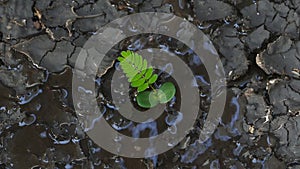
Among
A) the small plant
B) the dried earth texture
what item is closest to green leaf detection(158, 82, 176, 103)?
the small plant

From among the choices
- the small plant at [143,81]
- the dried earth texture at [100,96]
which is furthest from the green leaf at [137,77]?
the dried earth texture at [100,96]

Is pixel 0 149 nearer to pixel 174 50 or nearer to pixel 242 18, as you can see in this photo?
pixel 174 50

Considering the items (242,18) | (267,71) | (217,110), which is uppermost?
(242,18)

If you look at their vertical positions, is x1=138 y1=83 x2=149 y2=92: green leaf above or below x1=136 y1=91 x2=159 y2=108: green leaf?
above

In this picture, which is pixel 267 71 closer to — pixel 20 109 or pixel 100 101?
pixel 100 101

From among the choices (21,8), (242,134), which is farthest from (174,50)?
(21,8)

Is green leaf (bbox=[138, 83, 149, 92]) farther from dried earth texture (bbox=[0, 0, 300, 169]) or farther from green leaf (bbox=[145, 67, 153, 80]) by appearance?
dried earth texture (bbox=[0, 0, 300, 169])

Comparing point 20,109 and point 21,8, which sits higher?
point 21,8

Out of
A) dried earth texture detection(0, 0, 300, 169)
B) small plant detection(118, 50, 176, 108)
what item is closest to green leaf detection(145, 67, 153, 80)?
small plant detection(118, 50, 176, 108)
